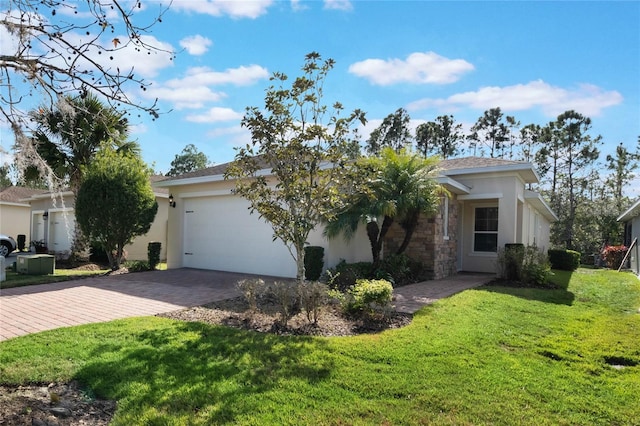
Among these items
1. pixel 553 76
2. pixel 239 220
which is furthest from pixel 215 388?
pixel 553 76

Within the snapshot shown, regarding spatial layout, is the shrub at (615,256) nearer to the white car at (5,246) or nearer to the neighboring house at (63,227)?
the neighboring house at (63,227)

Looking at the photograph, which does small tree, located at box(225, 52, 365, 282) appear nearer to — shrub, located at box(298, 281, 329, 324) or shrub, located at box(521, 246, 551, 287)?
shrub, located at box(298, 281, 329, 324)

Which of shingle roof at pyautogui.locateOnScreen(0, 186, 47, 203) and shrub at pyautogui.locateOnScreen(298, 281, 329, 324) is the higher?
shingle roof at pyautogui.locateOnScreen(0, 186, 47, 203)

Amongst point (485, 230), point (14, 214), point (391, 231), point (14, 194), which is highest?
point (14, 194)

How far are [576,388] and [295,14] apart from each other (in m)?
7.76

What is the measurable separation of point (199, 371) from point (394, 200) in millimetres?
7126

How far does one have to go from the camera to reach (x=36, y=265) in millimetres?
12852

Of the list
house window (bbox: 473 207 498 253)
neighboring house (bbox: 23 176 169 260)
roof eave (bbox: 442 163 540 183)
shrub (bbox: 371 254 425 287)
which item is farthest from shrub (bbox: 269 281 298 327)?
neighboring house (bbox: 23 176 169 260)

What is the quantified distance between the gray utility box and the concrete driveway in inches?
86.0

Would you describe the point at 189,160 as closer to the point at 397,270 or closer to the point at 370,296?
the point at 397,270

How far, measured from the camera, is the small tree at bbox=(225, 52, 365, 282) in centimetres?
698

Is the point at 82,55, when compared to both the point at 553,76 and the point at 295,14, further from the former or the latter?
the point at 553,76

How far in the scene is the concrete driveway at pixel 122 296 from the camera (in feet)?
22.2

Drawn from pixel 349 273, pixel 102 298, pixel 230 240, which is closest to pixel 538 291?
pixel 349 273
